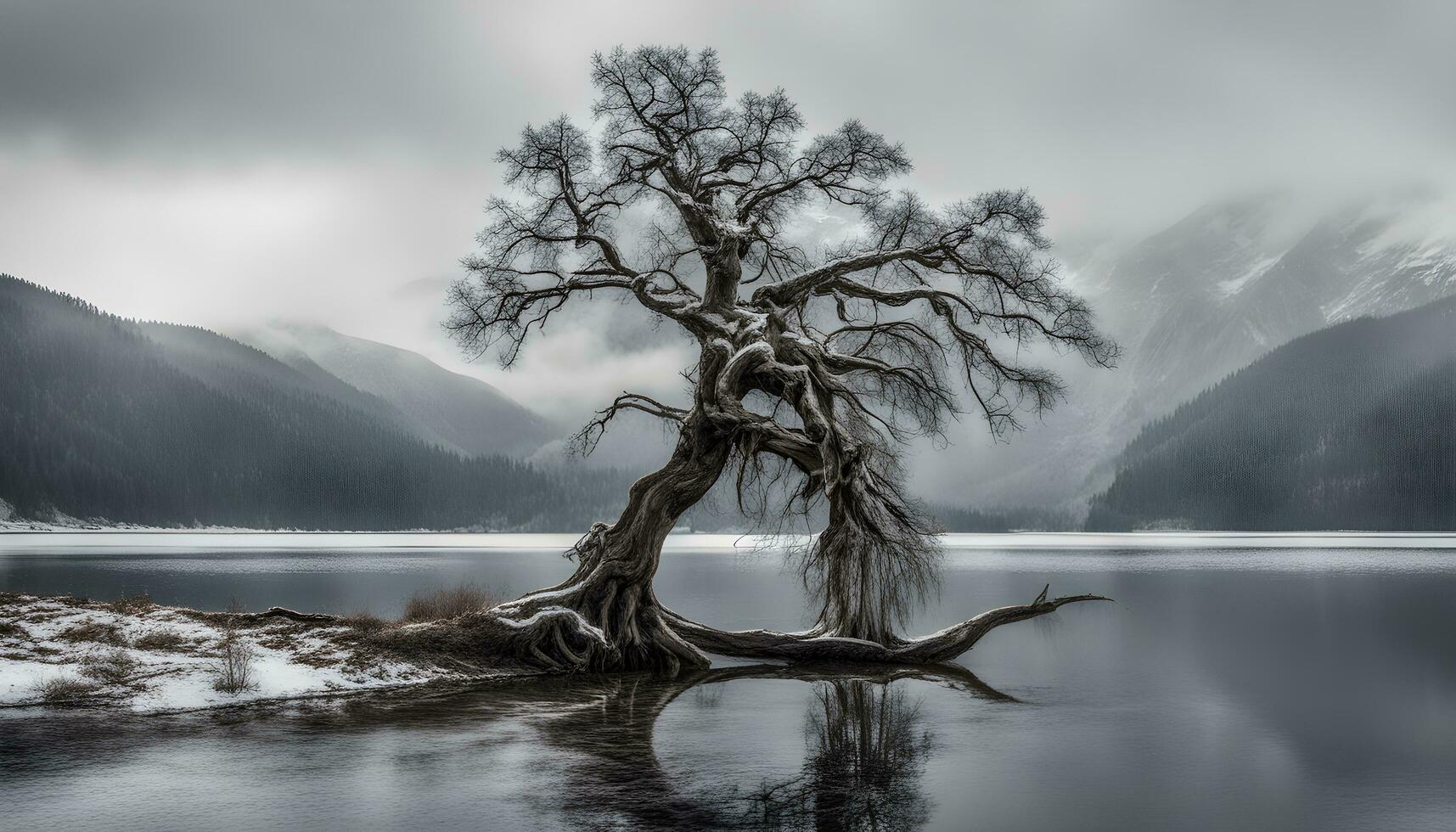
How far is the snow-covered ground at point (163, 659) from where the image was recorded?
14.8 metres

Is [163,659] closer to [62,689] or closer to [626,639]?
[62,689]

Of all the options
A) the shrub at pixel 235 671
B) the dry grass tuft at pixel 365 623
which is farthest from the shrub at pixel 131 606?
the shrub at pixel 235 671

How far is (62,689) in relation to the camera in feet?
47.5

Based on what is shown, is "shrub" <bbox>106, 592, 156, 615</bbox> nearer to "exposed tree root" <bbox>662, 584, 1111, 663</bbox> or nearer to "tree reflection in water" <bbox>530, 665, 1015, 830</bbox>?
"tree reflection in water" <bbox>530, 665, 1015, 830</bbox>

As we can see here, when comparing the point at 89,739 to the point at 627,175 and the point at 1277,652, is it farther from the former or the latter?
the point at 1277,652

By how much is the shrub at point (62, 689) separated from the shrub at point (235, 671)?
5.29 ft

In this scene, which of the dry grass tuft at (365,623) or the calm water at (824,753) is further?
the dry grass tuft at (365,623)

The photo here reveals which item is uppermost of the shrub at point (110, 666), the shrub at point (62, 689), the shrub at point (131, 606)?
the shrub at point (131, 606)

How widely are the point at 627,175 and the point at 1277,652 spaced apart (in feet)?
62.2

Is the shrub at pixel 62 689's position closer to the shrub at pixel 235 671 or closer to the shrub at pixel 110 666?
the shrub at pixel 110 666

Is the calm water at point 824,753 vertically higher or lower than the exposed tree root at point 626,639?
lower

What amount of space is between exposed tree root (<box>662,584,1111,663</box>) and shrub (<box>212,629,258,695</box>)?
8444 mm

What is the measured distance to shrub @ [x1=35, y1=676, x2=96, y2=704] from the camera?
14.4 meters

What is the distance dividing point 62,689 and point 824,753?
10.4 m
